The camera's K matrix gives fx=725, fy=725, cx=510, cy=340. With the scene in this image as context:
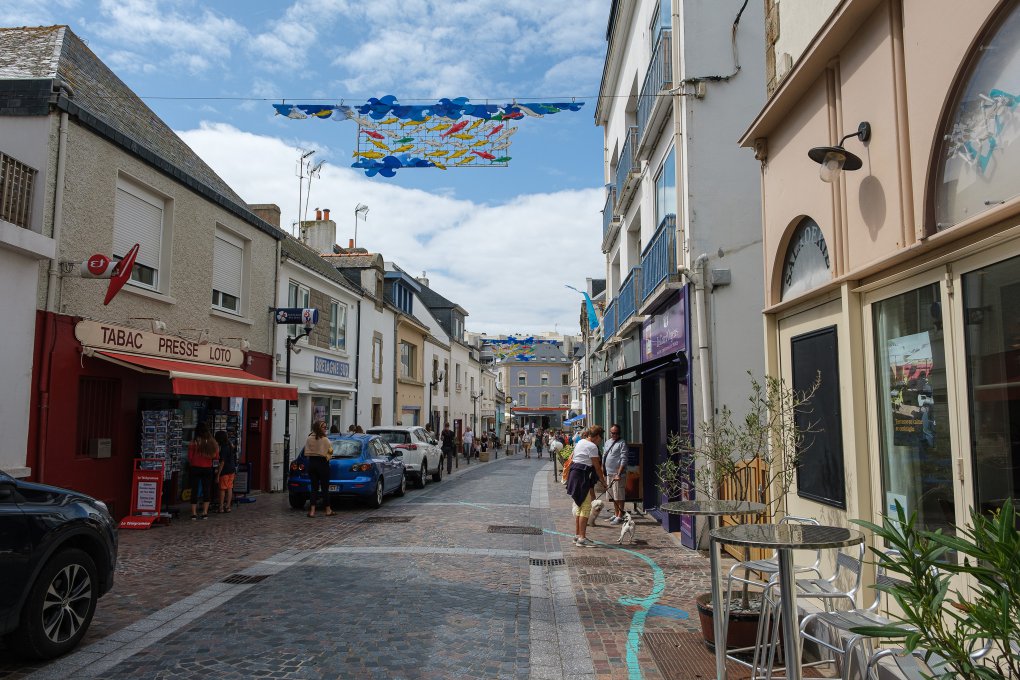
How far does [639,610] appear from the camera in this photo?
6.57 metres

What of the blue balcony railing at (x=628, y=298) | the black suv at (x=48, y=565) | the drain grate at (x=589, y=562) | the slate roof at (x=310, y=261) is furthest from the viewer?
the slate roof at (x=310, y=261)

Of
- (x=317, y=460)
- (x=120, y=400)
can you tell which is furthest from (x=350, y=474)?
(x=120, y=400)

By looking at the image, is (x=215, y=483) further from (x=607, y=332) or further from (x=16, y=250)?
(x=607, y=332)

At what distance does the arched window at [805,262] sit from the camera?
5.88 meters

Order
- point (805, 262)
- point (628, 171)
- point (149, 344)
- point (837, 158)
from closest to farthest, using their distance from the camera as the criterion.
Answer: point (837, 158)
point (805, 262)
point (149, 344)
point (628, 171)

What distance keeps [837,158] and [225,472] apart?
11.6 metres

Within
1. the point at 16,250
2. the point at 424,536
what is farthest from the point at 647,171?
the point at 16,250

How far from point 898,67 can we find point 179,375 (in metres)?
10.2

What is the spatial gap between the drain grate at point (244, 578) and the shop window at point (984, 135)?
277 inches

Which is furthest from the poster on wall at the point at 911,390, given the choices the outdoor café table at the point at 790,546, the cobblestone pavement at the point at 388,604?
the cobblestone pavement at the point at 388,604

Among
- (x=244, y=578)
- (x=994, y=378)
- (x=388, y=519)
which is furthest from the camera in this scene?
(x=388, y=519)

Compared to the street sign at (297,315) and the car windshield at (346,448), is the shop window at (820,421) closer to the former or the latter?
the car windshield at (346,448)

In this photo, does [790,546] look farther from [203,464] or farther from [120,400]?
[120,400]

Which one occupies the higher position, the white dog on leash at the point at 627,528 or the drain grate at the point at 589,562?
the white dog on leash at the point at 627,528
